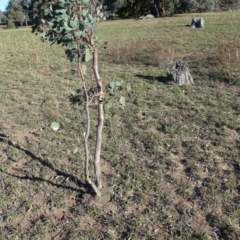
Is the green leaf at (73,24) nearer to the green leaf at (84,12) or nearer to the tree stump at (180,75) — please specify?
the green leaf at (84,12)

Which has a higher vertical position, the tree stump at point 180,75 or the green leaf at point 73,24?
the green leaf at point 73,24

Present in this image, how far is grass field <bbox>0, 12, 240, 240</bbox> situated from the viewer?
323cm

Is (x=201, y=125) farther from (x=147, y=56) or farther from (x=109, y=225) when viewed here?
(x=147, y=56)

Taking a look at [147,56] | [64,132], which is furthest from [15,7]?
[64,132]

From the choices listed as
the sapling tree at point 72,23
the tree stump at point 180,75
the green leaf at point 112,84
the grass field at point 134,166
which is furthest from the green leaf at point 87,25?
the tree stump at point 180,75

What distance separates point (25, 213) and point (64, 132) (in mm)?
2094

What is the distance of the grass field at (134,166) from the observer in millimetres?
3227

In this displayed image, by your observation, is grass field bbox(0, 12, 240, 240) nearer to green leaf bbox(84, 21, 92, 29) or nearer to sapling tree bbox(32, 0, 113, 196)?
sapling tree bbox(32, 0, 113, 196)

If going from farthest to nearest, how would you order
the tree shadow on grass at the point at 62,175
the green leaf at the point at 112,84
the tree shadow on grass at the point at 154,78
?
the tree shadow on grass at the point at 154,78
the tree shadow on grass at the point at 62,175
the green leaf at the point at 112,84

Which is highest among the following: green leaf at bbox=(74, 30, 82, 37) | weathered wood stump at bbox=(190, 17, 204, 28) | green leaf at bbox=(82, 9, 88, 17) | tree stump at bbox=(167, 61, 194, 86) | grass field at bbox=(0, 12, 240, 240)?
green leaf at bbox=(82, 9, 88, 17)

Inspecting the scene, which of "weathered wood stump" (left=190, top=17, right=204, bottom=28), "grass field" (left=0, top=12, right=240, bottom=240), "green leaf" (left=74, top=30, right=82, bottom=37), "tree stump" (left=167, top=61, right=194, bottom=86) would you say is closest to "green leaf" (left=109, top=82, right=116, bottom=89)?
"green leaf" (left=74, top=30, right=82, bottom=37)

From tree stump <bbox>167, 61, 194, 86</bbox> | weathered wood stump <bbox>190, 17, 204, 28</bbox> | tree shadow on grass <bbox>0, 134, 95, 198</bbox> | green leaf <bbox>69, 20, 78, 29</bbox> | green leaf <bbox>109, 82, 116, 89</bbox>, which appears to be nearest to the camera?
green leaf <bbox>69, 20, 78, 29</bbox>

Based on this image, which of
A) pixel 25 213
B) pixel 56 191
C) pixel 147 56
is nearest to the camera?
pixel 25 213

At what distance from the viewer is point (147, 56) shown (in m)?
11.6
